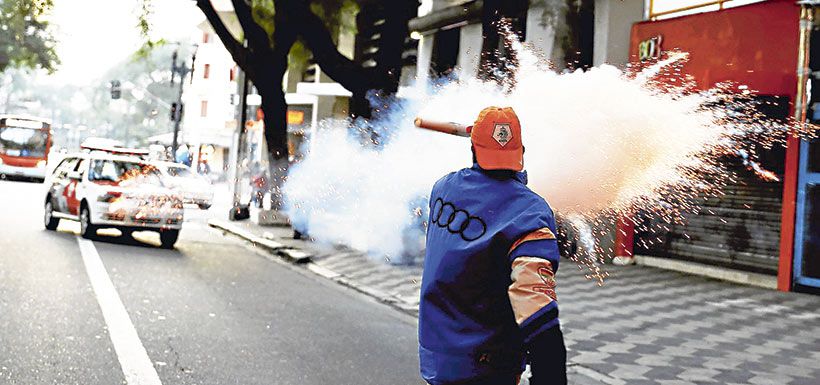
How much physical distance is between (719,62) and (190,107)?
57726mm

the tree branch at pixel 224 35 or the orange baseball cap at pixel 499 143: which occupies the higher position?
the tree branch at pixel 224 35

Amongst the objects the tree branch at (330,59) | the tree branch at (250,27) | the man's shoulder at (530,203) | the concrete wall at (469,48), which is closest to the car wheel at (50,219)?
the tree branch at (330,59)

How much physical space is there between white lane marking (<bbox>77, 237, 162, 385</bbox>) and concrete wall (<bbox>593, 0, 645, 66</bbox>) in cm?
906

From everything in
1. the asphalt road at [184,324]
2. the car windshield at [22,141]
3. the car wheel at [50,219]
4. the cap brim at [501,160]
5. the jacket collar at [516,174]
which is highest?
the car windshield at [22,141]

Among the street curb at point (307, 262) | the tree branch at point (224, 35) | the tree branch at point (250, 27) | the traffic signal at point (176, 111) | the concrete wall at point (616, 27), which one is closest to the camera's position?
the street curb at point (307, 262)

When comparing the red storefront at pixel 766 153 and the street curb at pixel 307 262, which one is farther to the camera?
the red storefront at pixel 766 153

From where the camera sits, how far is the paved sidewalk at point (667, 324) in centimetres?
A: 727

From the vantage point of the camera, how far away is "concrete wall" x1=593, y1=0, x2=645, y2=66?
15.2 m

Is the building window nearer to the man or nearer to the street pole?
the street pole

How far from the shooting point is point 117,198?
50.6ft

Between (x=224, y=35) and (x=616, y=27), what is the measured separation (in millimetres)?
10025

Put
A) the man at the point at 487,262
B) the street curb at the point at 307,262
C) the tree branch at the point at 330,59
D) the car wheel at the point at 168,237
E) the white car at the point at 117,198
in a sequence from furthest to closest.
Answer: the tree branch at the point at 330,59, the car wheel at the point at 168,237, the white car at the point at 117,198, the street curb at the point at 307,262, the man at the point at 487,262

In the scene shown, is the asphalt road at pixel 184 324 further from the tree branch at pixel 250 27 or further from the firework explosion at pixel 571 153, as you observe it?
the tree branch at pixel 250 27

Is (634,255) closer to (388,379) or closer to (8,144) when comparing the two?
(388,379)
